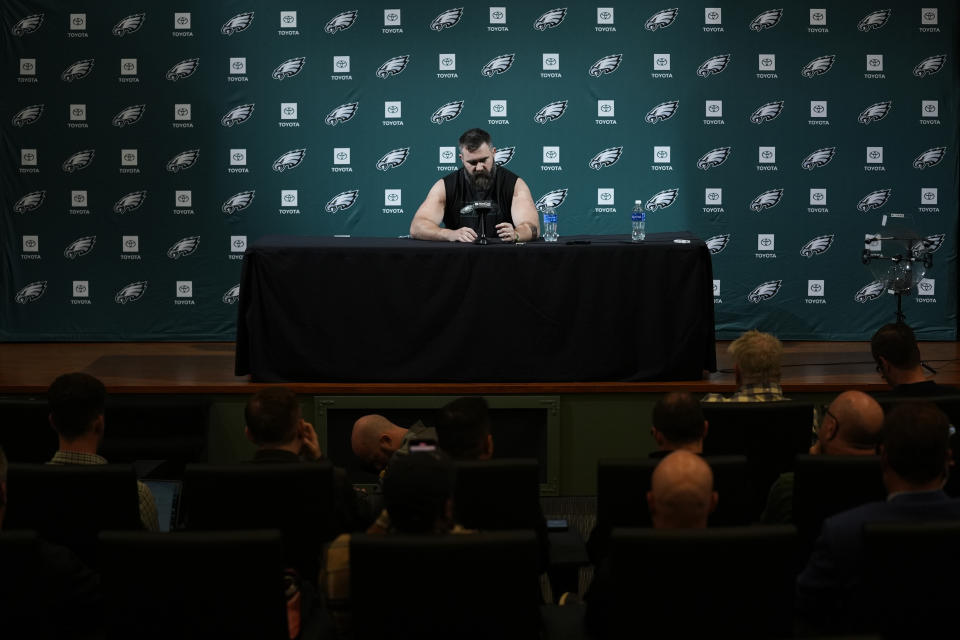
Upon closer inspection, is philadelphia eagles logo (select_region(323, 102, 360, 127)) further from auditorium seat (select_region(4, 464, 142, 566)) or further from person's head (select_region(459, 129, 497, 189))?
auditorium seat (select_region(4, 464, 142, 566))

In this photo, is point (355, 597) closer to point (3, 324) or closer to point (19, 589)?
point (19, 589)

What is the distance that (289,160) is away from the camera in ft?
25.2

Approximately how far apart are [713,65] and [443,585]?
20.0 feet

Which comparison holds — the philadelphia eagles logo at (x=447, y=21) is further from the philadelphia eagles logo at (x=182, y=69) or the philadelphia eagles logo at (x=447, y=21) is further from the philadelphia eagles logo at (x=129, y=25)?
the philadelphia eagles logo at (x=129, y=25)

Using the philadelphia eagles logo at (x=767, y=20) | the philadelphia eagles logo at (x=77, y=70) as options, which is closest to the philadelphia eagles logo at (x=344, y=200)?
the philadelphia eagles logo at (x=77, y=70)

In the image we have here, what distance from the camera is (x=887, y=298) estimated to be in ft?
25.2

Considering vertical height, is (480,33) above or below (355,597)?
above

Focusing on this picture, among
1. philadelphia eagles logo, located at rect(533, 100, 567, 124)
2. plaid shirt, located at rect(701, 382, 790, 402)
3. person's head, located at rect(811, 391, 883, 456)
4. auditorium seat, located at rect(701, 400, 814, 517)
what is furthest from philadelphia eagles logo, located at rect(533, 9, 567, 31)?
person's head, located at rect(811, 391, 883, 456)

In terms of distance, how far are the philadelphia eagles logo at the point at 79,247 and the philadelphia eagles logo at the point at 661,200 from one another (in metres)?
3.99

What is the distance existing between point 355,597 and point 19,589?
2.42 feet

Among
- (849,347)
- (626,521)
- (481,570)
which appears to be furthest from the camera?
(849,347)

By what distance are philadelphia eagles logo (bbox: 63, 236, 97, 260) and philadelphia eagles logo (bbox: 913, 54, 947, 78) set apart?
598 cm

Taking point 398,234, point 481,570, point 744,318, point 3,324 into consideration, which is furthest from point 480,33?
point 481,570

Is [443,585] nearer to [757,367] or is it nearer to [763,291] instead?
[757,367]
